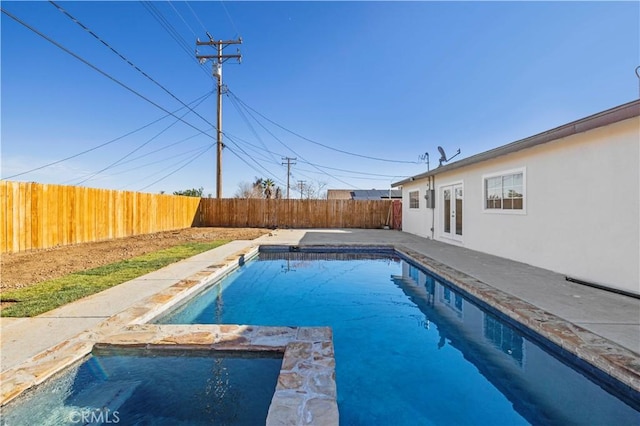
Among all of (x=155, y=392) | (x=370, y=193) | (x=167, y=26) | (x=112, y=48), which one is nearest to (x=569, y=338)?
(x=155, y=392)

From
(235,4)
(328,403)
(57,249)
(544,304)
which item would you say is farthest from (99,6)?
(544,304)

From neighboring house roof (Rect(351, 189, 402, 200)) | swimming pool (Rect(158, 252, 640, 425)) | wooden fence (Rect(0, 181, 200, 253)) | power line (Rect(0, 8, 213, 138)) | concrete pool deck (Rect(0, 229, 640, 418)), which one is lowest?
swimming pool (Rect(158, 252, 640, 425))

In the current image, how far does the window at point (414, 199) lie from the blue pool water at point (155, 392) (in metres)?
11.1

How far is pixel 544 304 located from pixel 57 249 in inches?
426

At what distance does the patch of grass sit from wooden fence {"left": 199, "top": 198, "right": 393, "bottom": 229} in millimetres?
9593

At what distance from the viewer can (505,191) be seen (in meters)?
7.02

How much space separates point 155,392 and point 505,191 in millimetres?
7611

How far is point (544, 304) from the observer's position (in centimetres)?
376

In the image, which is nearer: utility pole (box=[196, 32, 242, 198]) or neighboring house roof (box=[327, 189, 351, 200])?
utility pole (box=[196, 32, 242, 198])

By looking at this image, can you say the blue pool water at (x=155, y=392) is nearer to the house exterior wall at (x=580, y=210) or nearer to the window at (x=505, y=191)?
Answer: the house exterior wall at (x=580, y=210)

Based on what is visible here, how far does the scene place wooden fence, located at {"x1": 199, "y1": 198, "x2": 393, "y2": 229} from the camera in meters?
16.7

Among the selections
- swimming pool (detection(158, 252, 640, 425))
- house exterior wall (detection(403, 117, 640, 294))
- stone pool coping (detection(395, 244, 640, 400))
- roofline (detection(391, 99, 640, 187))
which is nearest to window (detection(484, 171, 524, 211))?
house exterior wall (detection(403, 117, 640, 294))

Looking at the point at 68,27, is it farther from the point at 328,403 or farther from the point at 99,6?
the point at 328,403

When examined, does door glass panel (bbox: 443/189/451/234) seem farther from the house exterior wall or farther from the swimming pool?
the swimming pool
